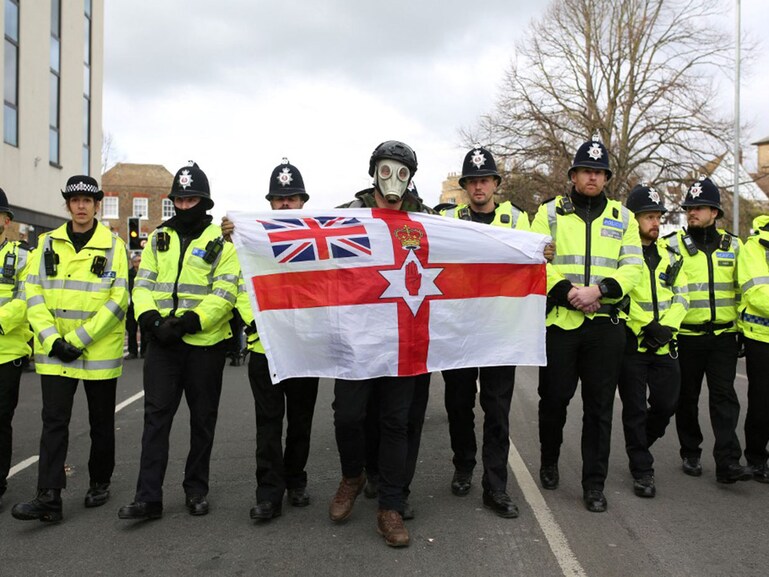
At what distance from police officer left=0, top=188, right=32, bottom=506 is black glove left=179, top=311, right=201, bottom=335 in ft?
4.37

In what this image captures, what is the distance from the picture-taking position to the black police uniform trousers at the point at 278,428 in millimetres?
4895

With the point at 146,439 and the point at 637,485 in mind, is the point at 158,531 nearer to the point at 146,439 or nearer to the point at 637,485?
the point at 146,439

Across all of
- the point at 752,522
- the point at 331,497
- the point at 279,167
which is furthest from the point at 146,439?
the point at 752,522

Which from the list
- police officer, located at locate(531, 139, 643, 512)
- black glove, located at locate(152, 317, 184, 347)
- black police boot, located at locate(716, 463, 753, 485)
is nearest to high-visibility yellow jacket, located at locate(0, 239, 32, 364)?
black glove, located at locate(152, 317, 184, 347)

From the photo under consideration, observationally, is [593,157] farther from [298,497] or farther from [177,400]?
[177,400]

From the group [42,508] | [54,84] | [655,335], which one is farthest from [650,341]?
[54,84]

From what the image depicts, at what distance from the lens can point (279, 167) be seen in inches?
217

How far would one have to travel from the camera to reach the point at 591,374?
5.23 meters

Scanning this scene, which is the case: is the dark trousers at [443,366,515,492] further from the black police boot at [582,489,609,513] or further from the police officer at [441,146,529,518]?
the black police boot at [582,489,609,513]

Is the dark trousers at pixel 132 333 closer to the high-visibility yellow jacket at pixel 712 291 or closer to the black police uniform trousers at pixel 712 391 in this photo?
the black police uniform trousers at pixel 712 391

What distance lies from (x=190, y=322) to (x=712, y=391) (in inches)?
165

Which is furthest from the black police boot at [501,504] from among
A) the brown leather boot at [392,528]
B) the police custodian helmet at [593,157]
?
the police custodian helmet at [593,157]

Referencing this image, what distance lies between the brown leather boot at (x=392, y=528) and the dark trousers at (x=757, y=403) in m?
3.18

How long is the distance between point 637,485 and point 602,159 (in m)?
2.41
